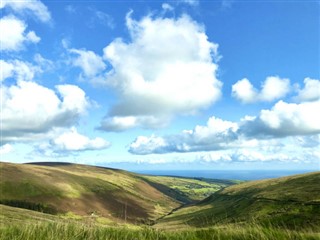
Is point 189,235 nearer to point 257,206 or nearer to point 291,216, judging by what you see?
point 291,216

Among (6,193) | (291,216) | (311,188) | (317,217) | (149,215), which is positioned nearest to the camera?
(317,217)

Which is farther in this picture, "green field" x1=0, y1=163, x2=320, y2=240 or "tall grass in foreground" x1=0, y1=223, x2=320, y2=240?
"green field" x1=0, y1=163, x2=320, y2=240

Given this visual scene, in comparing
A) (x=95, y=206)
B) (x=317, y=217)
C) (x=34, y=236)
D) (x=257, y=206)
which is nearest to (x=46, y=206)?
(x=95, y=206)

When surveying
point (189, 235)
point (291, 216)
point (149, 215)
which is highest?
point (189, 235)

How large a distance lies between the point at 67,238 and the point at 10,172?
665ft

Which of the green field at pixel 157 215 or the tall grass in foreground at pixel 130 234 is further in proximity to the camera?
the green field at pixel 157 215

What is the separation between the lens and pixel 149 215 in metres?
194

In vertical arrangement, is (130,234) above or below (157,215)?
above

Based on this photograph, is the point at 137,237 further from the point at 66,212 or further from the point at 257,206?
the point at 66,212

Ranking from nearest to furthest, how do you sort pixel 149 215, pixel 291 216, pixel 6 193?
pixel 291 216
pixel 6 193
pixel 149 215

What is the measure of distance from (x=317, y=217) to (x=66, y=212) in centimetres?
11750

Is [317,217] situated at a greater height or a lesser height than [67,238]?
lesser

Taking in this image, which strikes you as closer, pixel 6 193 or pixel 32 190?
pixel 6 193

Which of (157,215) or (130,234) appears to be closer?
(130,234)
